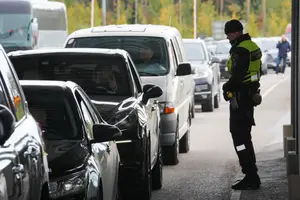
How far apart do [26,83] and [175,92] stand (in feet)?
22.7

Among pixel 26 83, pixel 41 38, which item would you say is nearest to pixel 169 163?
pixel 26 83

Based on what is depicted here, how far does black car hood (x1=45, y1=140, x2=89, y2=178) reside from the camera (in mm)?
7629

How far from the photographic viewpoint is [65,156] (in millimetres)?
7781

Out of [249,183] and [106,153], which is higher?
[106,153]

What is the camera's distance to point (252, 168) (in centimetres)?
1302

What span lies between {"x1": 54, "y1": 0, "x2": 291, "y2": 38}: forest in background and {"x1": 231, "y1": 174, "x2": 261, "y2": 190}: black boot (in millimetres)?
87292

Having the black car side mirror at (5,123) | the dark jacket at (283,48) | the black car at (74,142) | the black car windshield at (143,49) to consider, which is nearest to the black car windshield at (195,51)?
the black car windshield at (143,49)

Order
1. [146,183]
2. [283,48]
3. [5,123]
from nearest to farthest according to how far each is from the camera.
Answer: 1. [5,123]
2. [146,183]
3. [283,48]

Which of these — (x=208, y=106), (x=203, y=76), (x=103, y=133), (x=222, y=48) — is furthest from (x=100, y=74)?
(x=222, y=48)

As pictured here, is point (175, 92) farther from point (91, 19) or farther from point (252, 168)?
point (91, 19)

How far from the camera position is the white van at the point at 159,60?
1545 cm

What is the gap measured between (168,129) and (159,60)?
1.27 metres

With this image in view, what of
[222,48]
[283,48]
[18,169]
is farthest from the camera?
[283,48]

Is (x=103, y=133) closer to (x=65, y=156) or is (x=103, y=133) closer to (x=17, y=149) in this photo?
(x=65, y=156)
